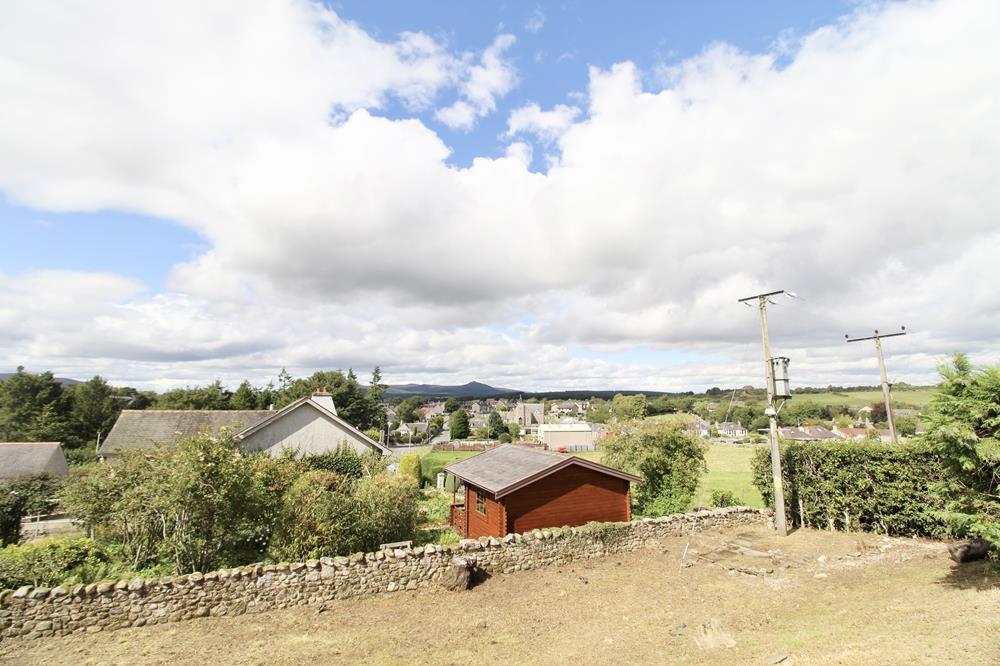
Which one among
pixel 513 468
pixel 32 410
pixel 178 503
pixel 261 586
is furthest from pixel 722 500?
pixel 32 410

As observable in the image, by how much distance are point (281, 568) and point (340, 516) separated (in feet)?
7.88

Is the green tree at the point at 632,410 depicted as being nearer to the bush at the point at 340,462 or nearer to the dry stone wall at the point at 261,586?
the dry stone wall at the point at 261,586

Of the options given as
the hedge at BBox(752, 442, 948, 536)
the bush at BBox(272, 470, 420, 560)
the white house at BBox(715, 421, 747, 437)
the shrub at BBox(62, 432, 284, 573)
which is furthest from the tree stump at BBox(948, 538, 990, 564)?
the white house at BBox(715, 421, 747, 437)

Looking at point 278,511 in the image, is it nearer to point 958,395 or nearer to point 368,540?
point 368,540

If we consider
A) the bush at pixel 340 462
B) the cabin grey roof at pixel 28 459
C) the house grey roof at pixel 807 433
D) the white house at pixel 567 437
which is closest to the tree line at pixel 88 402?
the cabin grey roof at pixel 28 459

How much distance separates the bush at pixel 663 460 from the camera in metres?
21.4

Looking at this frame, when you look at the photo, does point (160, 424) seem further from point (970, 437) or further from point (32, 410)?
point (970, 437)

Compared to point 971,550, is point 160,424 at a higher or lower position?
higher

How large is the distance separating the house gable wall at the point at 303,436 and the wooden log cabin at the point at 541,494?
53.4ft

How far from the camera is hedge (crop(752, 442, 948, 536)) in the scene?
15.6 m

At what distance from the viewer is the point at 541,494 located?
17.0 m

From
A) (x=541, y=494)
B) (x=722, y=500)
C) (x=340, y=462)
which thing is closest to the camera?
(x=541, y=494)

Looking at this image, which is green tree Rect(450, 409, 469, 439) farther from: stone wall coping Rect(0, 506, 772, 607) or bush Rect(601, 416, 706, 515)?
stone wall coping Rect(0, 506, 772, 607)

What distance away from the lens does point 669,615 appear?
35.6ft
